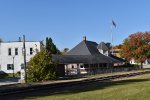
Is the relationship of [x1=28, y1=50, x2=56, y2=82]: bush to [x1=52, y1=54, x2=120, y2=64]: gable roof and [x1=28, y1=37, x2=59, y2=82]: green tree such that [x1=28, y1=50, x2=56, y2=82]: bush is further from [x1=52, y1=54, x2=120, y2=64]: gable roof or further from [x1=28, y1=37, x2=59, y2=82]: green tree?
[x1=52, y1=54, x2=120, y2=64]: gable roof

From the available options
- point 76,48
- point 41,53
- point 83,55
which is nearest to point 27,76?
point 41,53

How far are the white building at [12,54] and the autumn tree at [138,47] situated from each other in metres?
24.5

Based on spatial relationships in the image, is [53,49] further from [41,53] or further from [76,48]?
[41,53]

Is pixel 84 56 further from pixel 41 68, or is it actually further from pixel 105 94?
pixel 105 94

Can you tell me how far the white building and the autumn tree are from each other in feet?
80.4

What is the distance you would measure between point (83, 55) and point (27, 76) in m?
37.1

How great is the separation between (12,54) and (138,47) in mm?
30056

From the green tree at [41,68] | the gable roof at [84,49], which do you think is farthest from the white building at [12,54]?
the green tree at [41,68]

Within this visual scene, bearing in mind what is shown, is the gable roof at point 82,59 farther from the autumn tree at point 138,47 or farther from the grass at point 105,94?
the grass at point 105,94

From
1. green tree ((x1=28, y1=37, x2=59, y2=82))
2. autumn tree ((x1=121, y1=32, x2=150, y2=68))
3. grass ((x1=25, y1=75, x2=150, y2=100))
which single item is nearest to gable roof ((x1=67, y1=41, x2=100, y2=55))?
autumn tree ((x1=121, y1=32, x2=150, y2=68))

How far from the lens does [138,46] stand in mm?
96688

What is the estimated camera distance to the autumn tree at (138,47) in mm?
95812

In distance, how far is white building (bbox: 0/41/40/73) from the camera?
87812 mm

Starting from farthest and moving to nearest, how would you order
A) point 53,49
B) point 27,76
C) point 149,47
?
point 53,49 < point 149,47 < point 27,76
